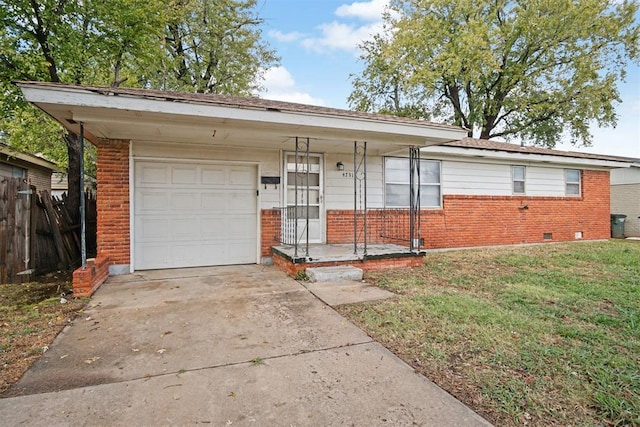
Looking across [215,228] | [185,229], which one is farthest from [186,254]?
[215,228]

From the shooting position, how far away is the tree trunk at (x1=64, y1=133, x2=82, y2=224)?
25.0 feet

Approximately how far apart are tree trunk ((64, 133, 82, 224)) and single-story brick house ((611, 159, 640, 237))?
18790mm

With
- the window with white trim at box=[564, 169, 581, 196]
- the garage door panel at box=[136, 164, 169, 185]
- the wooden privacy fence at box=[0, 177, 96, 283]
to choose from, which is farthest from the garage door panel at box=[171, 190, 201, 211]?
the window with white trim at box=[564, 169, 581, 196]

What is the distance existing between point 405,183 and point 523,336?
5686mm

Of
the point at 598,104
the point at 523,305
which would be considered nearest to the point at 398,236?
the point at 523,305

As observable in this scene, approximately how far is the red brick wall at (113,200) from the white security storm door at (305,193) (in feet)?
10.3

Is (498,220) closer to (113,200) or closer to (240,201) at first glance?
(240,201)

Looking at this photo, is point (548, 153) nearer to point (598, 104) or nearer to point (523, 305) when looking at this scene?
point (523, 305)

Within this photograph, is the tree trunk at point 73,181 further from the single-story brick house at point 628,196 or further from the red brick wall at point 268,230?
the single-story brick house at point 628,196

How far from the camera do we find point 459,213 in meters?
9.30

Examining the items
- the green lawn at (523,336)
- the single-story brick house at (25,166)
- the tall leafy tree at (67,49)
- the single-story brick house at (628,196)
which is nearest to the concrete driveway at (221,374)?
the green lawn at (523,336)

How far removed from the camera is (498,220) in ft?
32.1

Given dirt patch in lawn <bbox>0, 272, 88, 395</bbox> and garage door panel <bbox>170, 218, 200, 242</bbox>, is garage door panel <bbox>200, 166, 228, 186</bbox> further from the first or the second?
dirt patch in lawn <bbox>0, 272, 88, 395</bbox>

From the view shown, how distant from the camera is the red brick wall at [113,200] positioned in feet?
20.0
